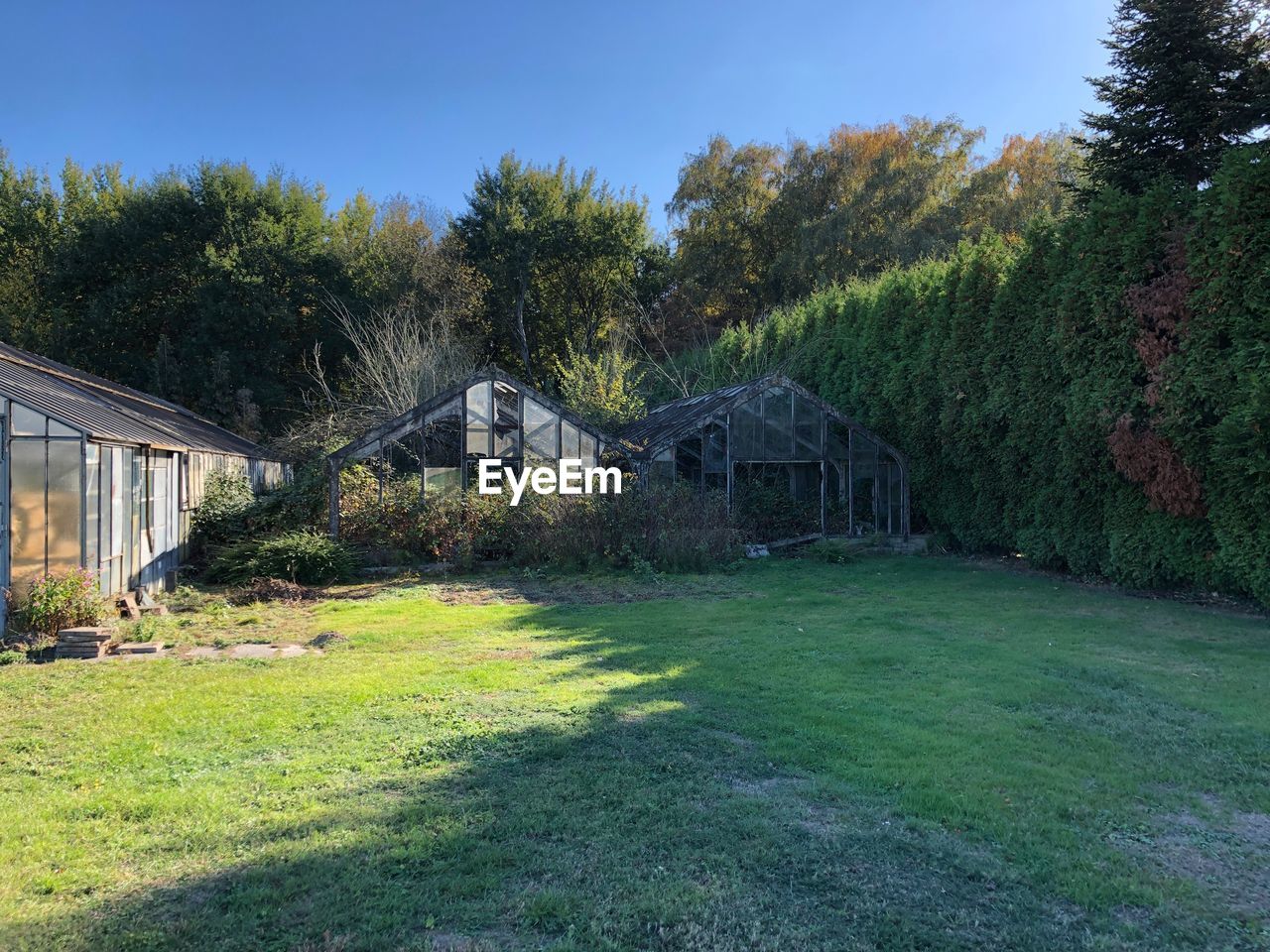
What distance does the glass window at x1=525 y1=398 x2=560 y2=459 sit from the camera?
631 inches

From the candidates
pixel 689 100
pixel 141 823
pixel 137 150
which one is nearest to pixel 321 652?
pixel 141 823

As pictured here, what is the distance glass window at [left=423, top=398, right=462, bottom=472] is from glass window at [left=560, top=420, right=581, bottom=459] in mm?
2140

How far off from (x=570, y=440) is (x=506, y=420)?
1.44m

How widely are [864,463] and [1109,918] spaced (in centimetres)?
1548

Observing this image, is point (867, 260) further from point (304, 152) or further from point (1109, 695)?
point (1109, 695)

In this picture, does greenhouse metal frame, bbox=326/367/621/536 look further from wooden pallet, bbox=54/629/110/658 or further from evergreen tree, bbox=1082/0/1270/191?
evergreen tree, bbox=1082/0/1270/191

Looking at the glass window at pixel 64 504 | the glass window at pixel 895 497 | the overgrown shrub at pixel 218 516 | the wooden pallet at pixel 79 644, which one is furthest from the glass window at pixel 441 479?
the glass window at pixel 895 497

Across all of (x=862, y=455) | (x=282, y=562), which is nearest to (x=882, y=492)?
(x=862, y=455)

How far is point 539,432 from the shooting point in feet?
52.7

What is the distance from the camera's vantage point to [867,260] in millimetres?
28719

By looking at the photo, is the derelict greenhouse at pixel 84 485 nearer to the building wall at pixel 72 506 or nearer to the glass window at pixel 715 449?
the building wall at pixel 72 506

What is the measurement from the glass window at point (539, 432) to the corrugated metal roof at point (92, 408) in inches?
249

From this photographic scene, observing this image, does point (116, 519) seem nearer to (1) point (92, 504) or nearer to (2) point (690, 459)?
(1) point (92, 504)

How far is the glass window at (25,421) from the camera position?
29.5 ft
